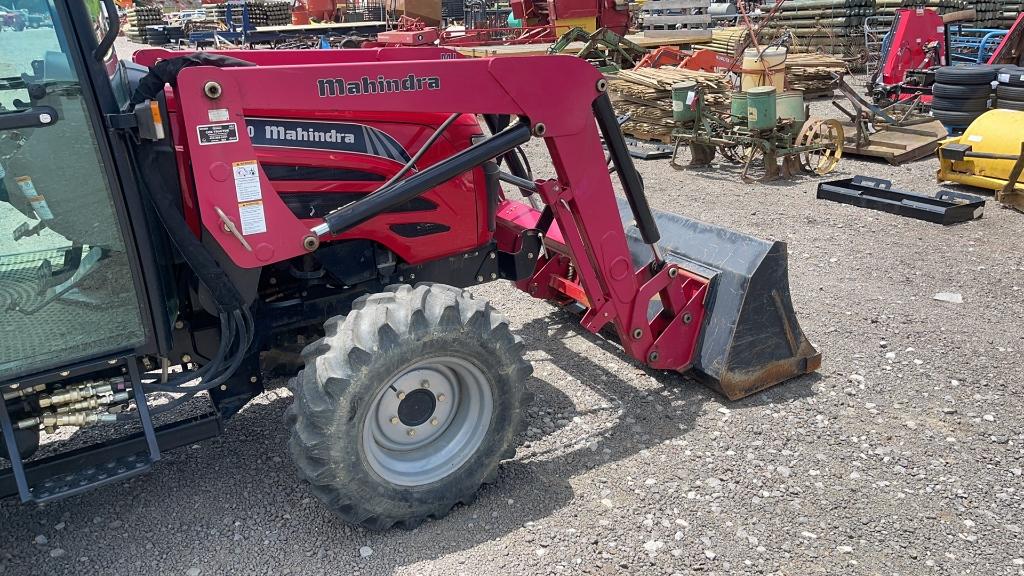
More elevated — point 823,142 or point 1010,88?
point 1010,88

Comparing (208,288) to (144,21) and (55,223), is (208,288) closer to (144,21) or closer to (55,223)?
(55,223)

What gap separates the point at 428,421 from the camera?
11.3 ft

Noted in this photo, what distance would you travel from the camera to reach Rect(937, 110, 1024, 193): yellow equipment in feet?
25.1

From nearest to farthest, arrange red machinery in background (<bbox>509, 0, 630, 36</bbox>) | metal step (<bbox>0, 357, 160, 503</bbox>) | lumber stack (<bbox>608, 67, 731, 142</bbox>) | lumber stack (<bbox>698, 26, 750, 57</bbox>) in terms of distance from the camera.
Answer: metal step (<bbox>0, 357, 160, 503</bbox>) < lumber stack (<bbox>608, 67, 731, 142</bbox>) < lumber stack (<bbox>698, 26, 750, 57</bbox>) < red machinery in background (<bbox>509, 0, 630, 36</bbox>)

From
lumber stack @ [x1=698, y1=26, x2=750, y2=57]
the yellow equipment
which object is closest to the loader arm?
the yellow equipment

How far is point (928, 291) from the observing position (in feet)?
19.0

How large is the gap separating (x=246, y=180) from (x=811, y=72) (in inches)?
490

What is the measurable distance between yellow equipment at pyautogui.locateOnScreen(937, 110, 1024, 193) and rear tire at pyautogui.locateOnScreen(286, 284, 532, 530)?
6.41m

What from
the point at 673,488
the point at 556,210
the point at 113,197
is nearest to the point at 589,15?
the point at 556,210

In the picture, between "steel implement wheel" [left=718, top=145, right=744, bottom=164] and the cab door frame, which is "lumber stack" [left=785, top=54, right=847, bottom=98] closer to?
"steel implement wheel" [left=718, top=145, right=744, bottom=164]

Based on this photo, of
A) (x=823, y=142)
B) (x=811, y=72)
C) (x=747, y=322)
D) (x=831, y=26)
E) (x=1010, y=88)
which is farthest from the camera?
(x=831, y=26)

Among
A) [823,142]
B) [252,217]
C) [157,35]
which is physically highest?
[157,35]

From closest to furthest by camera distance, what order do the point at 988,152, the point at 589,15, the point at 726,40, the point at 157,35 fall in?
the point at 988,152 < the point at 726,40 < the point at 589,15 < the point at 157,35

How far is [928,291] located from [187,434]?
4.97 metres
